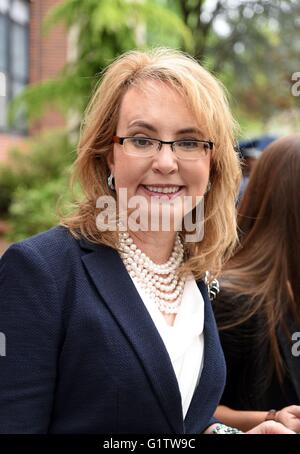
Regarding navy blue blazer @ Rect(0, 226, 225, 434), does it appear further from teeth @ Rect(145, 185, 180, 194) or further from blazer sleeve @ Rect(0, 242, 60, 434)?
teeth @ Rect(145, 185, 180, 194)

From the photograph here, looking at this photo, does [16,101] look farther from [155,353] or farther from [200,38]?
[155,353]

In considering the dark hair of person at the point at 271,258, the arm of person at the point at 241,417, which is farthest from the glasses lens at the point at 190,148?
the arm of person at the point at 241,417

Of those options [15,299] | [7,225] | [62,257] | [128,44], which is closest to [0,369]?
[15,299]

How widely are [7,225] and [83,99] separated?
179 inches

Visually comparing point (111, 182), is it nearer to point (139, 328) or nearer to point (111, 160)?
point (111, 160)

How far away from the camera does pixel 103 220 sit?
1952 millimetres

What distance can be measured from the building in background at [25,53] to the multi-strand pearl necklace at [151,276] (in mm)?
14515

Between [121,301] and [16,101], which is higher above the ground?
[16,101]

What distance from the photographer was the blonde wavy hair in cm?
194

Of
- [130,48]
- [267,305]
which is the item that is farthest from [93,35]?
[267,305]

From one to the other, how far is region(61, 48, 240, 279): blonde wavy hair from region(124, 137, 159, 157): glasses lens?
112 millimetres

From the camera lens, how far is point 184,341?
6.37 ft

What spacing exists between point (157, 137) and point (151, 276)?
1.30 feet

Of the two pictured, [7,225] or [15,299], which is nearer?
[15,299]
